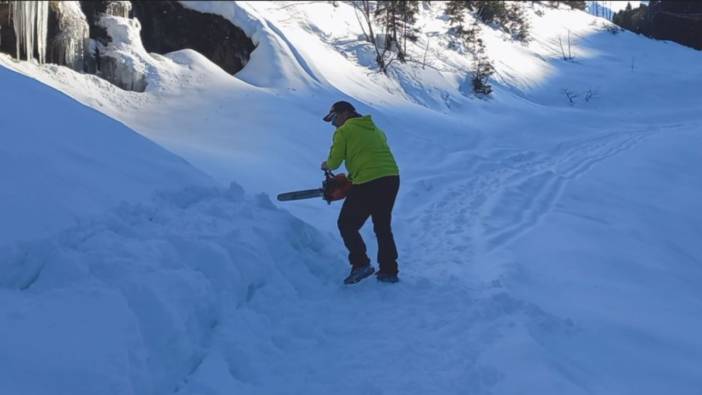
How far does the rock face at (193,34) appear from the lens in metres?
13.6

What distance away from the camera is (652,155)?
444 inches

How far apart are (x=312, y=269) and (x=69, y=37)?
710cm

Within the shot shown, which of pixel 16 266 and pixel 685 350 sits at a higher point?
pixel 16 266

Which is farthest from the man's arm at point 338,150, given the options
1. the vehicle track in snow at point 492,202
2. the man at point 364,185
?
the vehicle track in snow at point 492,202

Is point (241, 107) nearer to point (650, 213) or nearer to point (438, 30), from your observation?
point (650, 213)

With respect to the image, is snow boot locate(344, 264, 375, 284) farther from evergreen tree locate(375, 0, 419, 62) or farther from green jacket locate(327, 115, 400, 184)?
evergreen tree locate(375, 0, 419, 62)

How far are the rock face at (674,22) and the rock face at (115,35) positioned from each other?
20329 millimetres

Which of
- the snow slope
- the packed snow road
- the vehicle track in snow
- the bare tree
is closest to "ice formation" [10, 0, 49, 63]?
the snow slope

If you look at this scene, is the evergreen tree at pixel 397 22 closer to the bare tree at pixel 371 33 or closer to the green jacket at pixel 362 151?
the bare tree at pixel 371 33

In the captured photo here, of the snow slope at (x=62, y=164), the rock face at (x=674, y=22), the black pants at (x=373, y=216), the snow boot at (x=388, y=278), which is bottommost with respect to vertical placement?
the snow boot at (x=388, y=278)

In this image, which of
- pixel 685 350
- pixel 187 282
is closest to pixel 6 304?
pixel 187 282

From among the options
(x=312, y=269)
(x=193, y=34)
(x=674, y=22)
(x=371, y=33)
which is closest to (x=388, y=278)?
(x=312, y=269)

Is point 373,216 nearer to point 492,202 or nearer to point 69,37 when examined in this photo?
point 492,202

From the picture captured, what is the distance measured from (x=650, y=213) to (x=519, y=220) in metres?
1.82
